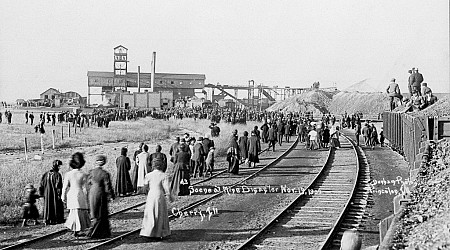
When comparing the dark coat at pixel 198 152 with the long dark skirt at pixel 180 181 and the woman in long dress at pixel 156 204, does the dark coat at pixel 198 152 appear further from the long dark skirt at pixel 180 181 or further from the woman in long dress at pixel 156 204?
the woman in long dress at pixel 156 204

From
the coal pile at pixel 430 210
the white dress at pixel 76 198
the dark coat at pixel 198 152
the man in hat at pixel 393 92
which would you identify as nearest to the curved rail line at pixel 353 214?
the coal pile at pixel 430 210

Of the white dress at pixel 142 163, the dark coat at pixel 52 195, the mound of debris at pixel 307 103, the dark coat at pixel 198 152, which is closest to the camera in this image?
the dark coat at pixel 52 195

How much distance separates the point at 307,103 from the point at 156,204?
87.0 m

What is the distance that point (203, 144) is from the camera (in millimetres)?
18844

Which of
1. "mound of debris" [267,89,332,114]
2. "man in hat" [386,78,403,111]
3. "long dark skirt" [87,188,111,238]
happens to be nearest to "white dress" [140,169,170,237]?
"long dark skirt" [87,188,111,238]

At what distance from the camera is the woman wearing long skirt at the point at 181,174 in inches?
559

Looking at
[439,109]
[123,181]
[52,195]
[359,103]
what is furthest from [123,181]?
[359,103]

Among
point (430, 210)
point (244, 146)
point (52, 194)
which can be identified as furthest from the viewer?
point (244, 146)

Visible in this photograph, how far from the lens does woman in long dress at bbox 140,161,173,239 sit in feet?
31.0

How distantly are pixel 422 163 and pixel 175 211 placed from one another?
5643 millimetres

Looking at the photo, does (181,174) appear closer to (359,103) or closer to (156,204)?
(156,204)

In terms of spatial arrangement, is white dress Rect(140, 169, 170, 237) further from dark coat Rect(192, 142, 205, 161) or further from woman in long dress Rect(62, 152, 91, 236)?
dark coat Rect(192, 142, 205, 161)

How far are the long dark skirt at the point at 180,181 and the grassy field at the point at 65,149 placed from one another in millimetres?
3525

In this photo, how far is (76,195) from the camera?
9.57m
